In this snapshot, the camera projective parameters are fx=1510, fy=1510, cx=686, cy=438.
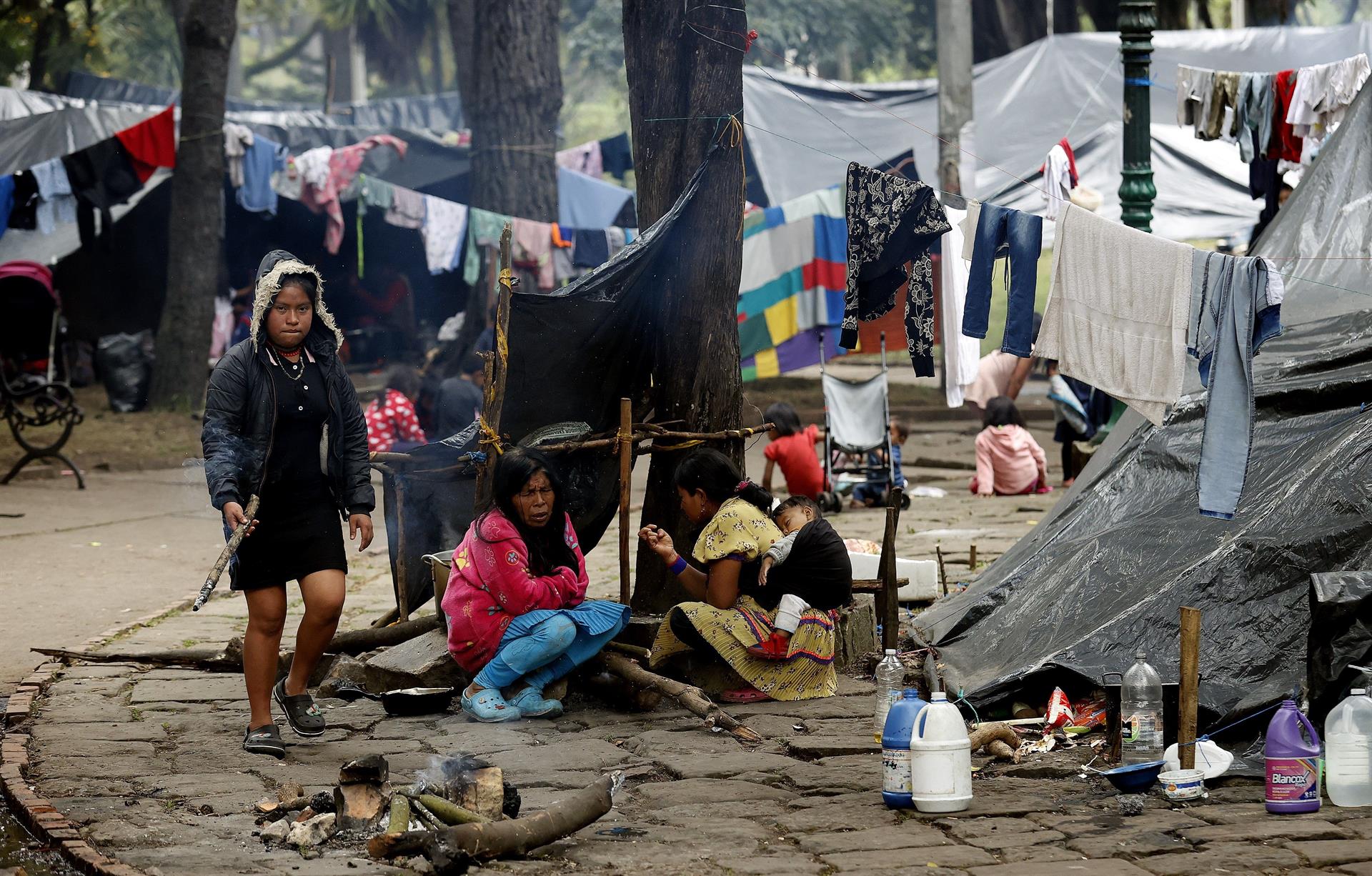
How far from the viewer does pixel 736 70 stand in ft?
23.5

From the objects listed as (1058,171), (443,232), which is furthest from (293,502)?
(443,232)

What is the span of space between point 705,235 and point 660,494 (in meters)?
1.25

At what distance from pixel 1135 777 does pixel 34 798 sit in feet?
11.2

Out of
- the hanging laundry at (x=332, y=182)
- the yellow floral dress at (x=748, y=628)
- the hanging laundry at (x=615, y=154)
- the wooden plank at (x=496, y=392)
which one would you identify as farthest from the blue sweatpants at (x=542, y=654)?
the hanging laundry at (x=615, y=154)

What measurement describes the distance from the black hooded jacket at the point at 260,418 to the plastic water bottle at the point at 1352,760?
3356 millimetres

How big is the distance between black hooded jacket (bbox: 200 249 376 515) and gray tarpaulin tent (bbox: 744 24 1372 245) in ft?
47.8

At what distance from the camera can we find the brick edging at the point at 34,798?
4.09m

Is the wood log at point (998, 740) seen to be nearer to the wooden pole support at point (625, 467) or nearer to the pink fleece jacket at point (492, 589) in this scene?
the pink fleece jacket at point (492, 589)

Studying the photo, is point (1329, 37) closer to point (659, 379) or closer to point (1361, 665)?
point (659, 379)

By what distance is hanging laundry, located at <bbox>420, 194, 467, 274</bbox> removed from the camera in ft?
55.9

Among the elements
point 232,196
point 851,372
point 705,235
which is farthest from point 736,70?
point 851,372

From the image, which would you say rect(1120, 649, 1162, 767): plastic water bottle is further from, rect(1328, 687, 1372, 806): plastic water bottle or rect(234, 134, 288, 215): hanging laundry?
rect(234, 134, 288, 215): hanging laundry

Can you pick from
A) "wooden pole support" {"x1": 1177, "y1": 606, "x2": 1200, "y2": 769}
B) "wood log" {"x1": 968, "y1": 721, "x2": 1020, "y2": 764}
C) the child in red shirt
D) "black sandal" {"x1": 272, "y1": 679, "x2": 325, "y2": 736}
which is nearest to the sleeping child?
"wood log" {"x1": 968, "y1": 721, "x2": 1020, "y2": 764}

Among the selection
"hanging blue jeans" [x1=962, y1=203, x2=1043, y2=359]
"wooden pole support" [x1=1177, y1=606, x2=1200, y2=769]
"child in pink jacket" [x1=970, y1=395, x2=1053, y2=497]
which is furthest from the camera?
"child in pink jacket" [x1=970, y1=395, x2=1053, y2=497]
